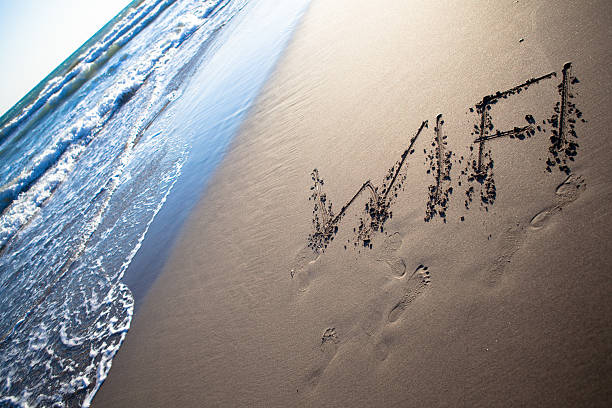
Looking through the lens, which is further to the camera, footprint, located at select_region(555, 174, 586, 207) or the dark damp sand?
footprint, located at select_region(555, 174, 586, 207)

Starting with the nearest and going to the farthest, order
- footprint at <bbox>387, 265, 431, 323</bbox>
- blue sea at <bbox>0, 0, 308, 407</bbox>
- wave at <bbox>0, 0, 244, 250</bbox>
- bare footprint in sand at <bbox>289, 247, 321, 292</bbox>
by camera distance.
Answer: footprint at <bbox>387, 265, 431, 323</bbox> → bare footprint in sand at <bbox>289, 247, 321, 292</bbox> → blue sea at <bbox>0, 0, 308, 407</bbox> → wave at <bbox>0, 0, 244, 250</bbox>

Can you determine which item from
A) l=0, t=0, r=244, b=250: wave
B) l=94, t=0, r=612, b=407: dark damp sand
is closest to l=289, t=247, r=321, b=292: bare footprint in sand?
l=94, t=0, r=612, b=407: dark damp sand

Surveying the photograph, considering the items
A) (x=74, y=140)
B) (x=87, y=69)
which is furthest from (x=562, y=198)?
(x=87, y=69)

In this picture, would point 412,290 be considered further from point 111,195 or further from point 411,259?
point 111,195

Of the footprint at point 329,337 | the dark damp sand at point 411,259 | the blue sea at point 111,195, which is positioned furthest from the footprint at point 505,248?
the blue sea at point 111,195

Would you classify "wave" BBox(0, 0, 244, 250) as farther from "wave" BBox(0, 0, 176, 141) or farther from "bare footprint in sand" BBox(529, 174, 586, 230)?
"bare footprint in sand" BBox(529, 174, 586, 230)

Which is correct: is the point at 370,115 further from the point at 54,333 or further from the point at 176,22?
the point at 176,22

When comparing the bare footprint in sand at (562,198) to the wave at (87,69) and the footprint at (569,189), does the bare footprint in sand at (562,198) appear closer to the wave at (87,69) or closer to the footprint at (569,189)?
the footprint at (569,189)

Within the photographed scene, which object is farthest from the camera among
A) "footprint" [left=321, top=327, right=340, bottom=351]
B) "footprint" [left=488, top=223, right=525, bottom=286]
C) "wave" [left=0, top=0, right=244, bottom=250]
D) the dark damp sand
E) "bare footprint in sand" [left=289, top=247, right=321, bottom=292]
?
"wave" [left=0, top=0, right=244, bottom=250]
